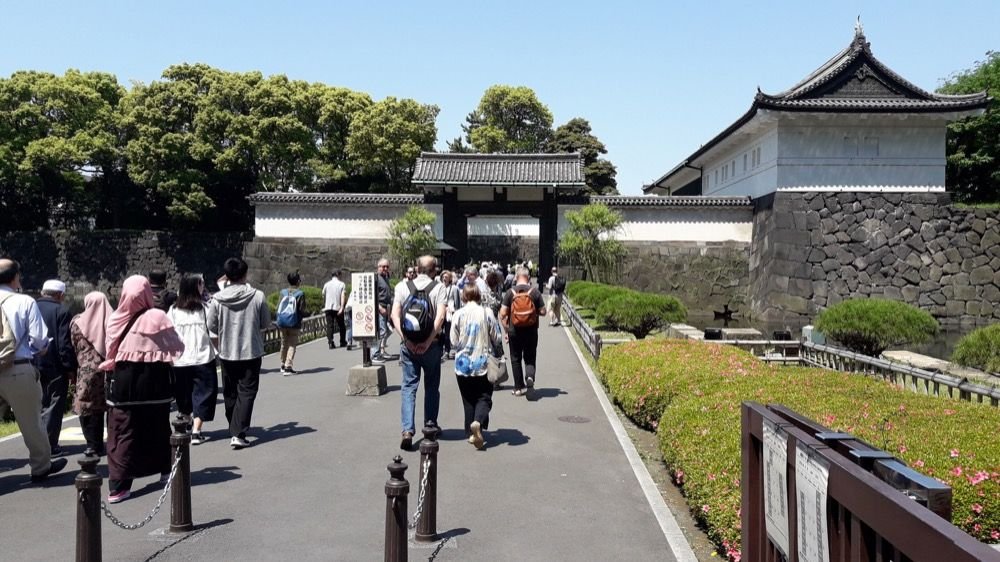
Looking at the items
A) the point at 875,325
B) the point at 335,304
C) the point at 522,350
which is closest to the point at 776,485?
the point at 522,350

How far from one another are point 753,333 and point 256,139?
1045 inches

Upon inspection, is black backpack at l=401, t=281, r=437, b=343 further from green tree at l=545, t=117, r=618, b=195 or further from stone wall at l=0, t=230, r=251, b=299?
green tree at l=545, t=117, r=618, b=195

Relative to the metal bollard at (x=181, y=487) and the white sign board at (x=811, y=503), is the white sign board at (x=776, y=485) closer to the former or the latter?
the white sign board at (x=811, y=503)

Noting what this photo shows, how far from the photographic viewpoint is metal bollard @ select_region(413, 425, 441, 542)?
15.8 ft

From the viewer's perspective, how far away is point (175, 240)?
3503cm

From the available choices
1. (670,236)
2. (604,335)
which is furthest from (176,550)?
(670,236)

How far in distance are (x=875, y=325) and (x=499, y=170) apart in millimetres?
17832

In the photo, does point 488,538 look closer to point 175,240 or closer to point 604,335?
point 604,335

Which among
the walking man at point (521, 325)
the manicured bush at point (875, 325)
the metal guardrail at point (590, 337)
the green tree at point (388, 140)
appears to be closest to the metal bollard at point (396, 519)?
the walking man at point (521, 325)

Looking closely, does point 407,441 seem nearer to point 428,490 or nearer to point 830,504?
point 428,490

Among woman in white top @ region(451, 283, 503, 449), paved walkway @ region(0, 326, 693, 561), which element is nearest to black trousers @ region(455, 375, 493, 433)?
woman in white top @ region(451, 283, 503, 449)

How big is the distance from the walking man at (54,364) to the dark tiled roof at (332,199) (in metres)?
21.7

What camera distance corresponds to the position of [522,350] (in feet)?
34.9

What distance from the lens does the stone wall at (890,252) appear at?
24.8 metres
